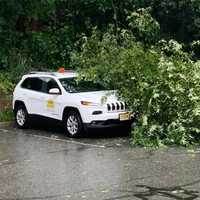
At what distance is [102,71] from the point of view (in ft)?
50.1

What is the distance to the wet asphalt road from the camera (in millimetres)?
8844

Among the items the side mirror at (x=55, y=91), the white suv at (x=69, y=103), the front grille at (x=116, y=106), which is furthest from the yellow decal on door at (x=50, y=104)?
the front grille at (x=116, y=106)

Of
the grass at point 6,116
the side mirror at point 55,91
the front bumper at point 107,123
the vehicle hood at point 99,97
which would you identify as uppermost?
the side mirror at point 55,91

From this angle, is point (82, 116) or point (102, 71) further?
point (102, 71)

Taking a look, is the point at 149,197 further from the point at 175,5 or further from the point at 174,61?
the point at 175,5

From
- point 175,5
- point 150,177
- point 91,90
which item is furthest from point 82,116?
point 175,5

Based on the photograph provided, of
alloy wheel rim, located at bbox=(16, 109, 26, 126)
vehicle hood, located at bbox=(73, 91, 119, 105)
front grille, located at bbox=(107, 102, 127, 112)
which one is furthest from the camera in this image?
alloy wheel rim, located at bbox=(16, 109, 26, 126)

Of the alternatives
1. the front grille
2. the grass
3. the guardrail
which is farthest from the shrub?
the guardrail

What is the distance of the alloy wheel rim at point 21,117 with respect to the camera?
16.7 m

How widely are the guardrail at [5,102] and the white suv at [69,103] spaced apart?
1.77 meters

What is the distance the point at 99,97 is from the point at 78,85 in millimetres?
1071

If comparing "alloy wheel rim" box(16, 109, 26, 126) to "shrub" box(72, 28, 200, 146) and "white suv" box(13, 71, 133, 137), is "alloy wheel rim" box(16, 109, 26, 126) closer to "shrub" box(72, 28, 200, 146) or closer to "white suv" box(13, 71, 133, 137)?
"white suv" box(13, 71, 133, 137)

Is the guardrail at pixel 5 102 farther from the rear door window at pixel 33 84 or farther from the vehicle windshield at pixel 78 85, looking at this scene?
the vehicle windshield at pixel 78 85

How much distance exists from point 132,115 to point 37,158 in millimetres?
3149
